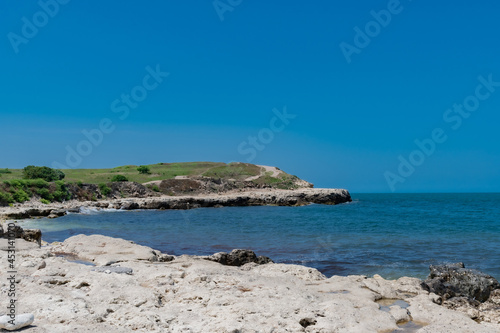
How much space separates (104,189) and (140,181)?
1230cm

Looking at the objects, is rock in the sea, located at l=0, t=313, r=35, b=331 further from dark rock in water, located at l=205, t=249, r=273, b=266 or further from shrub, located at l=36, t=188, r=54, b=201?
shrub, located at l=36, t=188, r=54, b=201

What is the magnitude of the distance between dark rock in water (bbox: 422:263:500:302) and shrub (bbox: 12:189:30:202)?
46884 millimetres

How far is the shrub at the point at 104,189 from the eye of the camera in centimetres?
6288

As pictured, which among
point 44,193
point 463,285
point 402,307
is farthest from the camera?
point 44,193

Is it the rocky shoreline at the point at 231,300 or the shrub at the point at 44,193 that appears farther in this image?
the shrub at the point at 44,193

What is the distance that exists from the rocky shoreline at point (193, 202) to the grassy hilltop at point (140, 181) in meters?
2.14

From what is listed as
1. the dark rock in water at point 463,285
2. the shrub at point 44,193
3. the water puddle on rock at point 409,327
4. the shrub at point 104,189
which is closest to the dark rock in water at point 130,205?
the shrub at point 44,193

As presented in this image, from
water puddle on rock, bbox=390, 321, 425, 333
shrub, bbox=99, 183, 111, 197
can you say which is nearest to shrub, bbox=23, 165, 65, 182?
shrub, bbox=99, 183, 111, 197

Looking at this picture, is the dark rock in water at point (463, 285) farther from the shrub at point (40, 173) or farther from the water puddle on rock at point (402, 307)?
the shrub at point (40, 173)

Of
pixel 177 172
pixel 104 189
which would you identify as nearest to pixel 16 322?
pixel 104 189

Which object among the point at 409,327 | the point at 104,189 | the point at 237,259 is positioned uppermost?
the point at 104,189

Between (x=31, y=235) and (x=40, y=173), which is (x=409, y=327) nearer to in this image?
(x=31, y=235)

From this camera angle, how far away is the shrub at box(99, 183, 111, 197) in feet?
206

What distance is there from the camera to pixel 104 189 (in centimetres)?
6328
